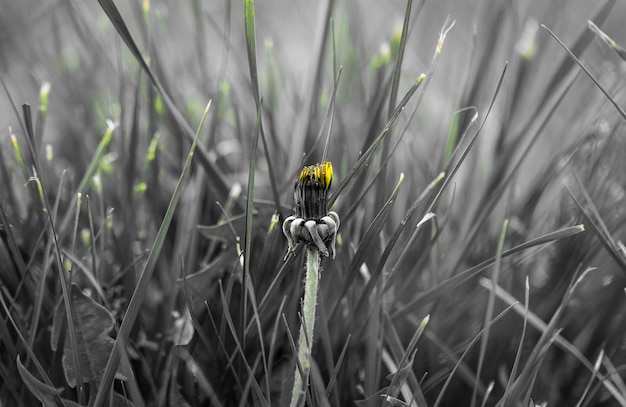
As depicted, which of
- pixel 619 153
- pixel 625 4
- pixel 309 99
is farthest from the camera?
pixel 625 4

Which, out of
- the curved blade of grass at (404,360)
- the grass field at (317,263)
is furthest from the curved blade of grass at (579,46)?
the curved blade of grass at (404,360)

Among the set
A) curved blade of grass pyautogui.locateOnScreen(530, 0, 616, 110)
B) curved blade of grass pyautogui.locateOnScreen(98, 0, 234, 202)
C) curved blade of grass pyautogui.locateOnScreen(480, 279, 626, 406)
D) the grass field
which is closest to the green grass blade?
the grass field

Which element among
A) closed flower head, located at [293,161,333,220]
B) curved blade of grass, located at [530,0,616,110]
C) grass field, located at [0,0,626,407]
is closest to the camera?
closed flower head, located at [293,161,333,220]

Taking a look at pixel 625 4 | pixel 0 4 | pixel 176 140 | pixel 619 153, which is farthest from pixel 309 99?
pixel 625 4

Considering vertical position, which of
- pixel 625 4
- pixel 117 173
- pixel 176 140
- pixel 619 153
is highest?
pixel 625 4

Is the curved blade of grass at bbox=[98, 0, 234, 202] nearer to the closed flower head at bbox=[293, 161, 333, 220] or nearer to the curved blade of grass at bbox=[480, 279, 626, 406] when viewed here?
the closed flower head at bbox=[293, 161, 333, 220]

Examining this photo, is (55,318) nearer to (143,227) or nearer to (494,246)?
(143,227)

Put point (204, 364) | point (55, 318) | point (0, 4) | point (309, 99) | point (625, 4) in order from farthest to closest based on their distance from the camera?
point (625, 4)
point (0, 4)
point (309, 99)
point (204, 364)
point (55, 318)
